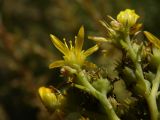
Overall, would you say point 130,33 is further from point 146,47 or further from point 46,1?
point 46,1

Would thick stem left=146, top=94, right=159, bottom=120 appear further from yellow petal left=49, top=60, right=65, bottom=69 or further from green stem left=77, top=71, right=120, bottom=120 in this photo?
yellow petal left=49, top=60, right=65, bottom=69

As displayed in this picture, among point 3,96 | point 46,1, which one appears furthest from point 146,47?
point 46,1

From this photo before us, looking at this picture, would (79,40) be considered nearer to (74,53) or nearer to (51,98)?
(74,53)

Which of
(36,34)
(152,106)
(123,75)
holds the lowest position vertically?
(152,106)

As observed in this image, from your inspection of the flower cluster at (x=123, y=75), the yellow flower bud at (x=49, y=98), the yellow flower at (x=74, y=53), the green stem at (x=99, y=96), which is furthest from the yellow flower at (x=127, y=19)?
the yellow flower bud at (x=49, y=98)

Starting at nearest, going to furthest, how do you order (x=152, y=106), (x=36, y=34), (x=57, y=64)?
(x=152, y=106)
(x=57, y=64)
(x=36, y=34)

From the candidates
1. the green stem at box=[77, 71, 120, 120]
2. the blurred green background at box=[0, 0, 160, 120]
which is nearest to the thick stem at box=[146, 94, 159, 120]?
the green stem at box=[77, 71, 120, 120]

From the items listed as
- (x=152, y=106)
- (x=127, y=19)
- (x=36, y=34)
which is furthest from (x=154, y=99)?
(x=36, y=34)
